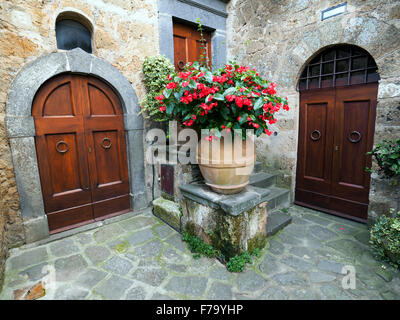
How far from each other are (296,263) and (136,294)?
1.64 meters

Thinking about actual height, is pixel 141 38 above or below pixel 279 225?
above

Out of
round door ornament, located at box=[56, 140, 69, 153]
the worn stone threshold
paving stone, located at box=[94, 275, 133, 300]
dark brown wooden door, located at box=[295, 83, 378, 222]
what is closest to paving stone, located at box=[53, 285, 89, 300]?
paving stone, located at box=[94, 275, 133, 300]

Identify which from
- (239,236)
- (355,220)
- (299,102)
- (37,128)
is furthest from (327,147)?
(37,128)

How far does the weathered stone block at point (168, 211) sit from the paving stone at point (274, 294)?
54.9 inches

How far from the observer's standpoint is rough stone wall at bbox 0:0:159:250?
2439mm

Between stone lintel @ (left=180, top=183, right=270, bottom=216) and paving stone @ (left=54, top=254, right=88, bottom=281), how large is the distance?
1.36 metres

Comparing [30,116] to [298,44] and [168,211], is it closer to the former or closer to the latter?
[168,211]

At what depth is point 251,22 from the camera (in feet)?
13.1

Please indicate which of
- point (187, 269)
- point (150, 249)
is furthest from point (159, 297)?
point (150, 249)

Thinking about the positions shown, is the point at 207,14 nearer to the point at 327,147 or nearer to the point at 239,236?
the point at 327,147

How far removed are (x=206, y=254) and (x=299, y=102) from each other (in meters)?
2.85

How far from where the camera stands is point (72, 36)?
9.60 feet

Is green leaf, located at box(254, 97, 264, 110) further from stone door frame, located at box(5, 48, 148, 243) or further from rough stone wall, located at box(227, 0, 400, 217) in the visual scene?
stone door frame, located at box(5, 48, 148, 243)

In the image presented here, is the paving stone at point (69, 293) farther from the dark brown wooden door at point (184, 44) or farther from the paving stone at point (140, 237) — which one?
the dark brown wooden door at point (184, 44)
